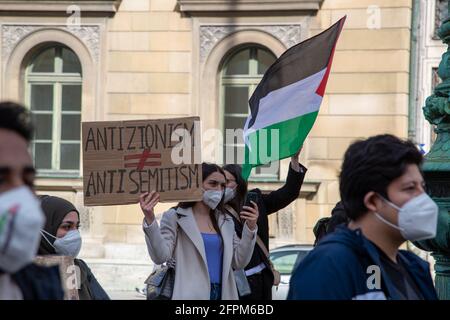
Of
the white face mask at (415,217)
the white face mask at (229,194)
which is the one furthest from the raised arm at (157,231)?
the white face mask at (415,217)

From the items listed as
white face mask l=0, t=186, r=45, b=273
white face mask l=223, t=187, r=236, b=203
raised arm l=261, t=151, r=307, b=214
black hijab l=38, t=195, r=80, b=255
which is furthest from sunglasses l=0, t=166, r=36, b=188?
raised arm l=261, t=151, r=307, b=214

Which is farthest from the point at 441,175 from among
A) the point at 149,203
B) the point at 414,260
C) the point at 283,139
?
the point at 414,260

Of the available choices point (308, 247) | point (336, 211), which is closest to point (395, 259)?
point (336, 211)

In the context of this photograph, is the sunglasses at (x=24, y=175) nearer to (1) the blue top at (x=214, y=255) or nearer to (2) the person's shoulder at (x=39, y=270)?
(2) the person's shoulder at (x=39, y=270)

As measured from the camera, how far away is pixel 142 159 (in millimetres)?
5914

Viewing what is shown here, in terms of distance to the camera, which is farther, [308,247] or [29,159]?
[308,247]

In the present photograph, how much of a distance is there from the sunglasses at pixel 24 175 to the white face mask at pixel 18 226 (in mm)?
55

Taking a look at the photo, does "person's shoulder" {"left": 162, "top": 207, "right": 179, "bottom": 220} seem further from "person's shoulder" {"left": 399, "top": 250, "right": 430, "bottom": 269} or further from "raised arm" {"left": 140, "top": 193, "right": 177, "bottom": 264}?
"person's shoulder" {"left": 399, "top": 250, "right": 430, "bottom": 269}

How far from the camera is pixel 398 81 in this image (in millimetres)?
16828

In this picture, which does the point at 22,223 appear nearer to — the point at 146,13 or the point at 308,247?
the point at 308,247

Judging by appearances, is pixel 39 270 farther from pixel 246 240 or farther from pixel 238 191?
pixel 238 191

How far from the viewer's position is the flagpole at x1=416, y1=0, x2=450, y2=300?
5.85 metres

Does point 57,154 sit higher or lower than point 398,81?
lower
